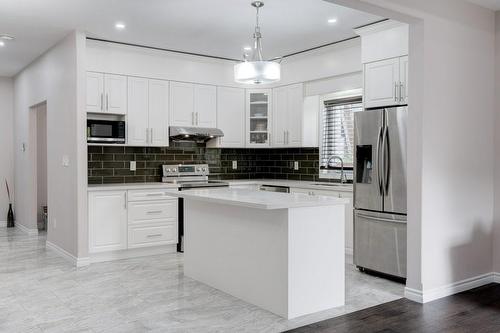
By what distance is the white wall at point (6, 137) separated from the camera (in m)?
8.14

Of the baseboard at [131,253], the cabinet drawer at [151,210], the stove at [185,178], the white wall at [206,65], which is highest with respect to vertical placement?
the white wall at [206,65]

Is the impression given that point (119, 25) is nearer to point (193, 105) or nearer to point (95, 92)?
point (95, 92)

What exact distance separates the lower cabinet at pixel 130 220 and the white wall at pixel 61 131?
0.23 meters

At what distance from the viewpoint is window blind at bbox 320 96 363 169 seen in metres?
6.08

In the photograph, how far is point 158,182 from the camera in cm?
646

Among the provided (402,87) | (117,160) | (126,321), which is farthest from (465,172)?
(117,160)

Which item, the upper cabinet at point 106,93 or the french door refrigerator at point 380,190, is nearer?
the french door refrigerator at point 380,190

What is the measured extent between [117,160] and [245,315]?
11.3ft

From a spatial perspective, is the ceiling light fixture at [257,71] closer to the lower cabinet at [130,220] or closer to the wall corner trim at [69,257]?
the lower cabinet at [130,220]

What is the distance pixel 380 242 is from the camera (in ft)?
15.0

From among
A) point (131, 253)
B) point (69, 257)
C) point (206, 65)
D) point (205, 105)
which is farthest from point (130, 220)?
point (206, 65)

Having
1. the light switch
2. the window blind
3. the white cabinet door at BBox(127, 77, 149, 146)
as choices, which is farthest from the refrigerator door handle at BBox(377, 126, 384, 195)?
the light switch

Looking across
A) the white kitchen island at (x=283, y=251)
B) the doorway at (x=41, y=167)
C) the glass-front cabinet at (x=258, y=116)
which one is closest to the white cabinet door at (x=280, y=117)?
the glass-front cabinet at (x=258, y=116)

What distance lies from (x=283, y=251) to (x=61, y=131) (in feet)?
11.7
